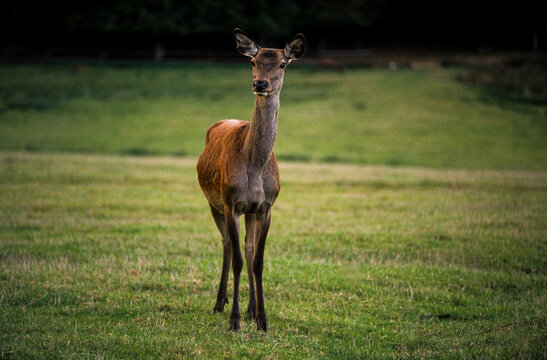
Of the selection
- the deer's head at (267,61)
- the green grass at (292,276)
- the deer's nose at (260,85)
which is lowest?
the green grass at (292,276)

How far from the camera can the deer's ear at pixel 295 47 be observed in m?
6.54

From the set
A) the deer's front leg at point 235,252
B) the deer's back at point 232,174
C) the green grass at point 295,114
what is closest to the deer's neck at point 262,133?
the deer's back at point 232,174

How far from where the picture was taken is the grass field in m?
5.89

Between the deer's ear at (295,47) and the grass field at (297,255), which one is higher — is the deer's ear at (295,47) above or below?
above

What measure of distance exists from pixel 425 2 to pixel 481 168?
3933 centimetres

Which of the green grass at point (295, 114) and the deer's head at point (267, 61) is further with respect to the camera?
the green grass at point (295, 114)

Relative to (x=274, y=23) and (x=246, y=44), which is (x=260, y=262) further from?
(x=274, y=23)

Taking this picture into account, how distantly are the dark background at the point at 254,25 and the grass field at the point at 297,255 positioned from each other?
27.7 meters

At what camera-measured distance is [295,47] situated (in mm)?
6625

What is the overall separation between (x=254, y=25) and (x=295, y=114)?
19.4 m

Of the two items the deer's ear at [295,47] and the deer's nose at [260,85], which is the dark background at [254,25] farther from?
the deer's nose at [260,85]

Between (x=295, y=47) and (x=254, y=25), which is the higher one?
(x=254, y=25)

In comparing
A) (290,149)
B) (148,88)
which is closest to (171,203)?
(290,149)

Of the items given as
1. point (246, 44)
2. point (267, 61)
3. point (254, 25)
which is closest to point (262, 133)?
point (267, 61)
